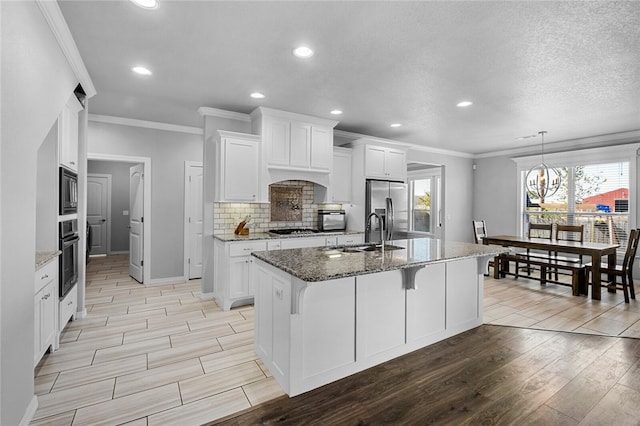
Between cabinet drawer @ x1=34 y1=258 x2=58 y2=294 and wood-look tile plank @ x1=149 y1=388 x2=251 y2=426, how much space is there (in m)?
1.28

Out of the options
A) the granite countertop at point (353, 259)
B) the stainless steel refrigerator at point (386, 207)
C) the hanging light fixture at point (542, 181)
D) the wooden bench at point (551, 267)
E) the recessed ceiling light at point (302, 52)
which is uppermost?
the recessed ceiling light at point (302, 52)

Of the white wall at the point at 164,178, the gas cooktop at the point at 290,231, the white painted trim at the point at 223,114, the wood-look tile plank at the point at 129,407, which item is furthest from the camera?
the white wall at the point at 164,178

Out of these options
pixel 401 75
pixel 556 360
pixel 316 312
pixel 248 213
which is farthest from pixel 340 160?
pixel 556 360

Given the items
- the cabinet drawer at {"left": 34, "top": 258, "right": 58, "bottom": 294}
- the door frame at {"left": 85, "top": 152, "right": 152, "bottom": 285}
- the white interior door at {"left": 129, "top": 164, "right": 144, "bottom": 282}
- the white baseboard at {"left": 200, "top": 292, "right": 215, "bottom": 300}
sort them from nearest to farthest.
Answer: the cabinet drawer at {"left": 34, "top": 258, "right": 58, "bottom": 294}, the white baseboard at {"left": 200, "top": 292, "right": 215, "bottom": 300}, the door frame at {"left": 85, "top": 152, "right": 152, "bottom": 285}, the white interior door at {"left": 129, "top": 164, "right": 144, "bottom": 282}

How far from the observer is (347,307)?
2406 millimetres

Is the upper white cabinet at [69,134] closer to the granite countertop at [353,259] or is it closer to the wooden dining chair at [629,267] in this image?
the granite countertop at [353,259]

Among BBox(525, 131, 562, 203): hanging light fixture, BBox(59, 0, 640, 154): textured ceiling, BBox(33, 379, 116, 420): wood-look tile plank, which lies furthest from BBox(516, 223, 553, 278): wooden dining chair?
BBox(33, 379, 116, 420): wood-look tile plank

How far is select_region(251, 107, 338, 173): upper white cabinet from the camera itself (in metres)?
4.36

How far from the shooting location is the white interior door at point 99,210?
826 cm

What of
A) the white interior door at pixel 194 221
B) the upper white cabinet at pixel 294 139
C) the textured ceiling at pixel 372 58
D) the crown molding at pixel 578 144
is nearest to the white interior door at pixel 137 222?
the white interior door at pixel 194 221

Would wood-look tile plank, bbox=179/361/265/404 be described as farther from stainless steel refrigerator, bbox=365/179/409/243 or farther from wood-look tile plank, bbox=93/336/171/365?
stainless steel refrigerator, bbox=365/179/409/243

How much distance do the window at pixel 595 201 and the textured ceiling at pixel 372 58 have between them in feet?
5.02

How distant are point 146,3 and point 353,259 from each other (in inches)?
89.0

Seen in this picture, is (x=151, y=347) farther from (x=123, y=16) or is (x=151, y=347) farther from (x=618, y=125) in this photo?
(x=618, y=125)
